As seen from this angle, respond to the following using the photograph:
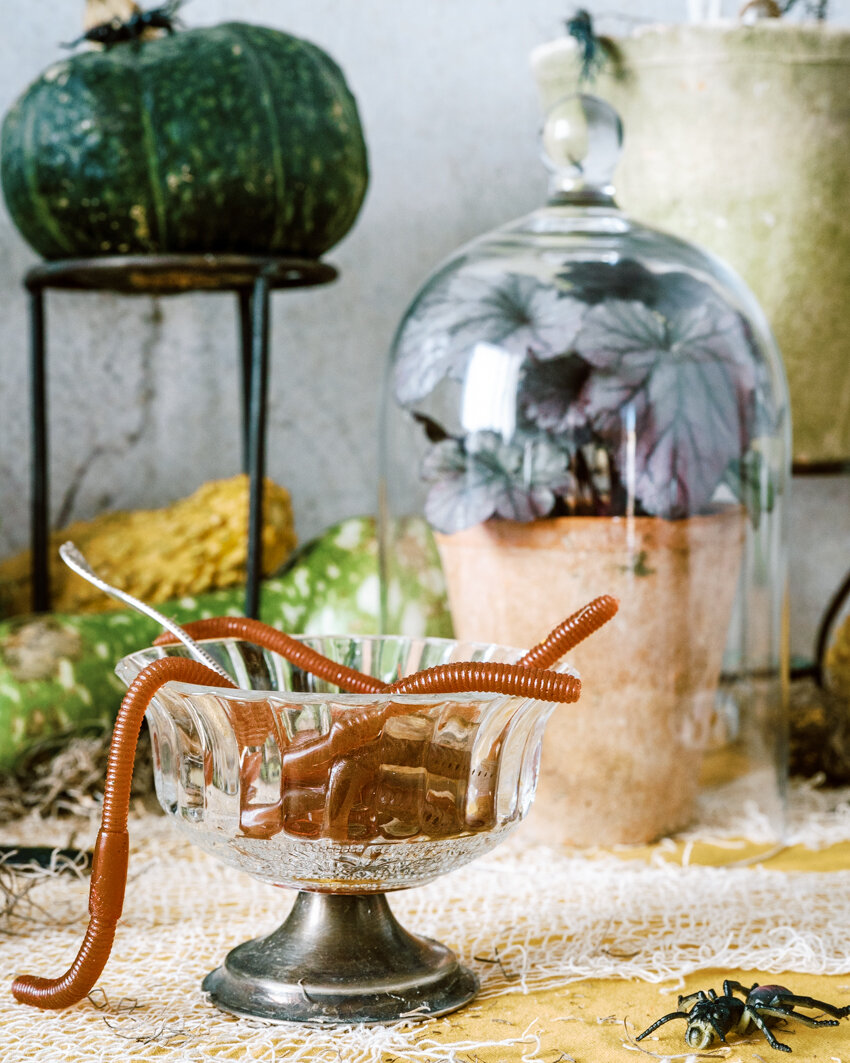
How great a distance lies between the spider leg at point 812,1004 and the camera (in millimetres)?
551

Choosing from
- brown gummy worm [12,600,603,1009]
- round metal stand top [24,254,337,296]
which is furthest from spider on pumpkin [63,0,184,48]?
brown gummy worm [12,600,603,1009]

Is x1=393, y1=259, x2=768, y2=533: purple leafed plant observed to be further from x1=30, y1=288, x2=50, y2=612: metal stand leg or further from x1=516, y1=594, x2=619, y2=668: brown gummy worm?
x1=30, y1=288, x2=50, y2=612: metal stand leg

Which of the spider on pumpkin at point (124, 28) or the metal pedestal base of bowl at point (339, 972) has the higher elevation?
the spider on pumpkin at point (124, 28)

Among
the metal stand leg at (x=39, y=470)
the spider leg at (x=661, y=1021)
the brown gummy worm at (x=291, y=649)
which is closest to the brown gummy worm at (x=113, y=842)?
the brown gummy worm at (x=291, y=649)

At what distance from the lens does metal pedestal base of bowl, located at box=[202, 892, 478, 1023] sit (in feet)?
1.82

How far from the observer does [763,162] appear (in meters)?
1.11

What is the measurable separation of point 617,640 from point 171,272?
518mm

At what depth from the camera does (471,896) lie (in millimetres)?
784

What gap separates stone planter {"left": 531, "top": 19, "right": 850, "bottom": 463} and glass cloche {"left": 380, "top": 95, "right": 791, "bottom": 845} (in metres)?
0.14

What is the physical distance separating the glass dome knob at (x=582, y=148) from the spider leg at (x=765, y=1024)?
26.9 inches

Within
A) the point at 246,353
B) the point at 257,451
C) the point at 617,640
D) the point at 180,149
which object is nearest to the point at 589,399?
the point at 617,640

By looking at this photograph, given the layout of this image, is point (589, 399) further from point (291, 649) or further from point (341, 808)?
point (341, 808)

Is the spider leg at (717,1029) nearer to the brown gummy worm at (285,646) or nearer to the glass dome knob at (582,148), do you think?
the brown gummy worm at (285,646)

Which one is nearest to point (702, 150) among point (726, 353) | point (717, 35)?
point (717, 35)
